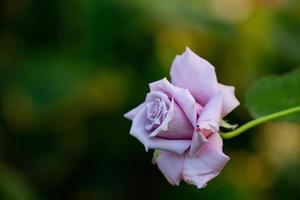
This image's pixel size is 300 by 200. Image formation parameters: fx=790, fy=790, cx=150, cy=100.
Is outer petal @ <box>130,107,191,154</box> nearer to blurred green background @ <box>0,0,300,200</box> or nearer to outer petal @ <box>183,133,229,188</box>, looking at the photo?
outer petal @ <box>183,133,229,188</box>

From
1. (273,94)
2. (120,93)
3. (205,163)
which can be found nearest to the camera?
(205,163)

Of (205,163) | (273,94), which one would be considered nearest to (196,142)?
(205,163)

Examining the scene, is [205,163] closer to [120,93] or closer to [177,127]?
[177,127]

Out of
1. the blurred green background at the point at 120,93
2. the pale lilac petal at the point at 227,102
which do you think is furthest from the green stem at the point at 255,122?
the blurred green background at the point at 120,93

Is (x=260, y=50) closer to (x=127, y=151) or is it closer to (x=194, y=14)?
(x=194, y=14)

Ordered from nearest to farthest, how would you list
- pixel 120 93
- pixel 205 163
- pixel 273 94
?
pixel 205 163 → pixel 273 94 → pixel 120 93

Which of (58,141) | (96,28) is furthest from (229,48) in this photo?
(58,141)

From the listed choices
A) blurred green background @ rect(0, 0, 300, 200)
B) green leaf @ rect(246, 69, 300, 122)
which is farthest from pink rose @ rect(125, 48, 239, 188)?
blurred green background @ rect(0, 0, 300, 200)
